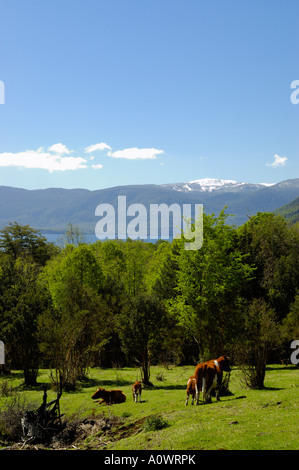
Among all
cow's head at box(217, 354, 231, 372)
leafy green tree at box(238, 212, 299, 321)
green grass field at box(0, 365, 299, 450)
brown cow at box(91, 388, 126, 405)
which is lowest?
brown cow at box(91, 388, 126, 405)

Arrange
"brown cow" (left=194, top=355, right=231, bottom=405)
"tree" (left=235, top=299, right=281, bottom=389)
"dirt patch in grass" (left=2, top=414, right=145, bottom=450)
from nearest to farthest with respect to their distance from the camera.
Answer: "dirt patch in grass" (left=2, top=414, right=145, bottom=450)
"brown cow" (left=194, top=355, right=231, bottom=405)
"tree" (left=235, top=299, right=281, bottom=389)

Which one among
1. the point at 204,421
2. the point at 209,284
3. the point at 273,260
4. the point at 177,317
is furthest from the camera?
the point at 273,260

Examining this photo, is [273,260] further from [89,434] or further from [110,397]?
[89,434]

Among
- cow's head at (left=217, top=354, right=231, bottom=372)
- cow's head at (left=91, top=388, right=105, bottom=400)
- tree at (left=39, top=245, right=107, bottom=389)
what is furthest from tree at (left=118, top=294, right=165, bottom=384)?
cow's head at (left=217, top=354, right=231, bottom=372)

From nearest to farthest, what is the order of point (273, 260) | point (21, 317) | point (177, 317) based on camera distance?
point (177, 317)
point (21, 317)
point (273, 260)

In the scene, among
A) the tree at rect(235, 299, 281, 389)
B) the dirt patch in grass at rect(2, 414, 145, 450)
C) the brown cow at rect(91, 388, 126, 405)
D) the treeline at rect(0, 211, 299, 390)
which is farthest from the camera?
the treeline at rect(0, 211, 299, 390)

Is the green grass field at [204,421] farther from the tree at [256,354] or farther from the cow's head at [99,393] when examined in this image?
the tree at [256,354]

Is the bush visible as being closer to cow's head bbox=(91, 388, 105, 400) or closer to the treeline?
cow's head bbox=(91, 388, 105, 400)

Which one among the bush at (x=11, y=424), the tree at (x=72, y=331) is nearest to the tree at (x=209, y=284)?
the tree at (x=72, y=331)

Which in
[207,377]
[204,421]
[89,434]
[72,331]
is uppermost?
[72,331]

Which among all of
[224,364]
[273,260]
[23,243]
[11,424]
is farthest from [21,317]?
[23,243]

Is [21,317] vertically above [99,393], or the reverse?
[21,317]
